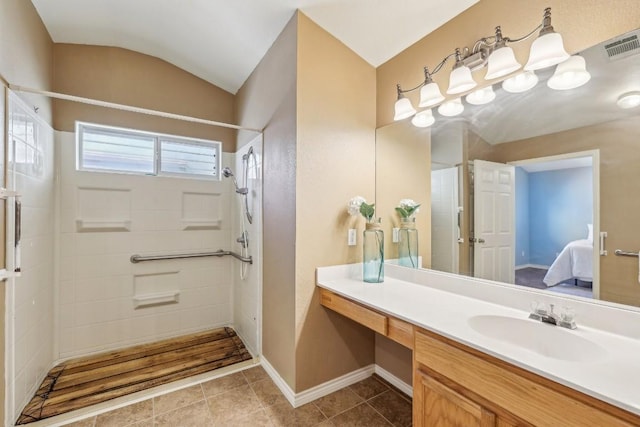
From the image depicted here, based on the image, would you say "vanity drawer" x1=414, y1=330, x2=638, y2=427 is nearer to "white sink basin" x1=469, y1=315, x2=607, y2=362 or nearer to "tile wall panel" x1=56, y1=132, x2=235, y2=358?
"white sink basin" x1=469, y1=315, x2=607, y2=362

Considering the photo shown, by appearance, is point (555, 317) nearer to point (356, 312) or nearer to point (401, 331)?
point (401, 331)

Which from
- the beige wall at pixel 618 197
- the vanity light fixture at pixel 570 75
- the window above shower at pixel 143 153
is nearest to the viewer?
the beige wall at pixel 618 197

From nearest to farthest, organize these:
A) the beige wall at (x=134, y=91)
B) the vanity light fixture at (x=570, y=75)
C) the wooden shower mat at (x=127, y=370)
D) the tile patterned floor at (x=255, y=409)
→ 1. the vanity light fixture at (x=570, y=75)
2. the tile patterned floor at (x=255, y=409)
3. the wooden shower mat at (x=127, y=370)
4. the beige wall at (x=134, y=91)

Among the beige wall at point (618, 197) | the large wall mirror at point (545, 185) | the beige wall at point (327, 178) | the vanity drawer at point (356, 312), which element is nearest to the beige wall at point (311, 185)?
the beige wall at point (327, 178)

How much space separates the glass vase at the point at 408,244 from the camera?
2004 mm

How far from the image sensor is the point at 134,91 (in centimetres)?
264

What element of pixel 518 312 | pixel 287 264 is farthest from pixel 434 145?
pixel 287 264

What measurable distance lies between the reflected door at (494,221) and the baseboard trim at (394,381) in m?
0.97

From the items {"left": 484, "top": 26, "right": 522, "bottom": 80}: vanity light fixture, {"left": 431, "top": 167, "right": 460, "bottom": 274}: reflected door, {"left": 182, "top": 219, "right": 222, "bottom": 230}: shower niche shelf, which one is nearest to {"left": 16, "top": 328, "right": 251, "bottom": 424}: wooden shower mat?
{"left": 182, "top": 219, "right": 222, "bottom": 230}: shower niche shelf

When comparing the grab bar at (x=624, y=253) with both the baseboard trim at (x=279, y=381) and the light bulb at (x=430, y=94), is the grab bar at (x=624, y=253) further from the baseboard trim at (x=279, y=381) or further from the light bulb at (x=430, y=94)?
the baseboard trim at (x=279, y=381)

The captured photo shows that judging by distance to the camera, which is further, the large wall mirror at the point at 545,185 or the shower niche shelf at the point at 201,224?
the shower niche shelf at the point at 201,224

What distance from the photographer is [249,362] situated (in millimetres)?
2357

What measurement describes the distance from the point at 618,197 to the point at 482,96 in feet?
2.60

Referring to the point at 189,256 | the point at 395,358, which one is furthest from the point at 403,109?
the point at 189,256
